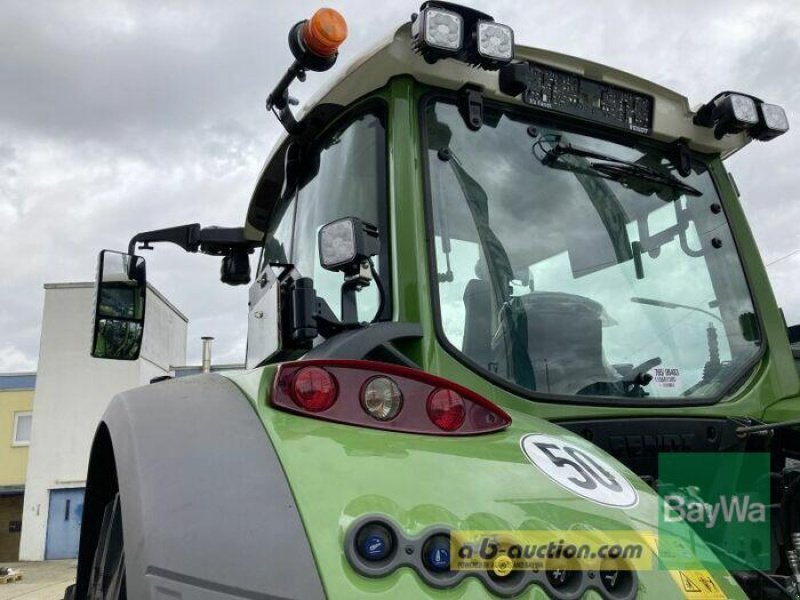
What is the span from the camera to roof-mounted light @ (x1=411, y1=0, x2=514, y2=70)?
6.39 feet

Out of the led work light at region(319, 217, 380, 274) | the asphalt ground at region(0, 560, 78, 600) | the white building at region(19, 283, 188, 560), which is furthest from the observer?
the white building at region(19, 283, 188, 560)

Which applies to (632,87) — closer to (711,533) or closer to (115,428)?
(711,533)

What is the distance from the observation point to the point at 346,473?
1.26 metres

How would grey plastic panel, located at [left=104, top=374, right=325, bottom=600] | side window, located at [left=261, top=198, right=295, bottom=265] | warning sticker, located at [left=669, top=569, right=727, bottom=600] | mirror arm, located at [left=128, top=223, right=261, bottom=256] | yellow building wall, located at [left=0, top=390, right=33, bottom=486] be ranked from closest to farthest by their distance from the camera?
1. grey plastic panel, located at [left=104, top=374, right=325, bottom=600]
2. warning sticker, located at [left=669, top=569, right=727, bottom=600]
3. side window, located at [left=261, top=198, right=295, bottom=265]
4. mirror arm, located at [left=128, top=223, right=261, bottom=256]
5. yellow building wall, located at [left=0, top=390, right=33, bottom=486]

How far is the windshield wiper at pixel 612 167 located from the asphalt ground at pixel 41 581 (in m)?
14.5

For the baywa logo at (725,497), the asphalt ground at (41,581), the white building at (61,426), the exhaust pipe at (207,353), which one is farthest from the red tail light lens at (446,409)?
the white building at (61,426)


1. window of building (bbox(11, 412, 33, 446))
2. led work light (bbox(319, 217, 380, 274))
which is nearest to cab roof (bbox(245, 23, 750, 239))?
led work light (bbox(319, 217, 380, 274))

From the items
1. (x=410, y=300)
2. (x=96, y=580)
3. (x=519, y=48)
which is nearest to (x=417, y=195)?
(x=410, y=300)

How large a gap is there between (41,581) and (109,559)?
1914cm

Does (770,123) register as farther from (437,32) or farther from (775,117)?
(437,32)

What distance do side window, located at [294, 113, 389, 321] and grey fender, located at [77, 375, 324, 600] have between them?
740 mm

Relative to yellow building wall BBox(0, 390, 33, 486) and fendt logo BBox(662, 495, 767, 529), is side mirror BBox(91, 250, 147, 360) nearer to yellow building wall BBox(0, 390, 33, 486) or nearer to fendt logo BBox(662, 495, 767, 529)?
fendt logo BBox(662, 495, 767, 529)

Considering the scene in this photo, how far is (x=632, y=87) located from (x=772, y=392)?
1.20 metres

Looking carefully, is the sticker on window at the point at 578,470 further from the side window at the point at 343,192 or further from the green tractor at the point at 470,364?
the side window at the point at 343,192
